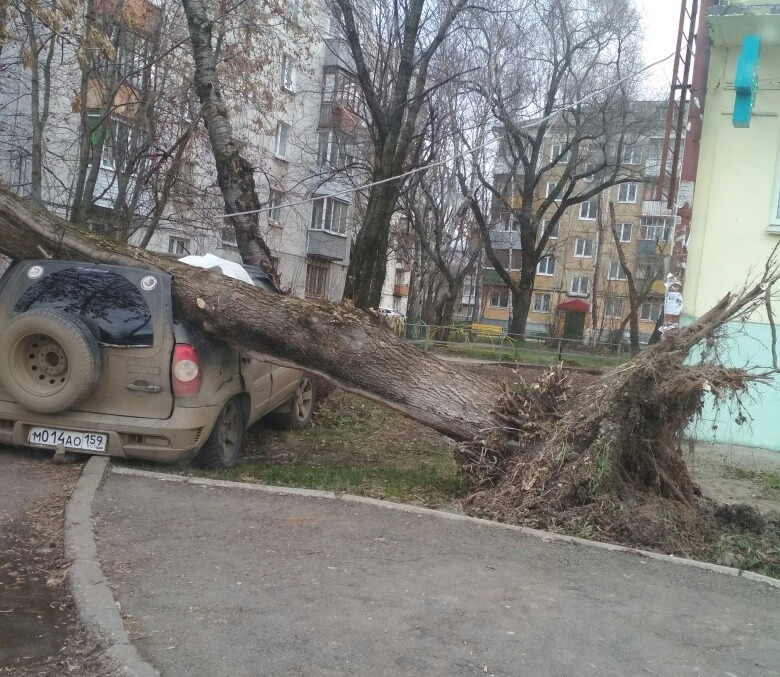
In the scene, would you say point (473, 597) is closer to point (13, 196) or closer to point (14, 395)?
point (14, 395)

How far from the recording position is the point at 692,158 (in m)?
11.6

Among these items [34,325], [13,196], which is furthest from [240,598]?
[13,196]

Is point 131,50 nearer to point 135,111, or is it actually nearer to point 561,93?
point 135,111

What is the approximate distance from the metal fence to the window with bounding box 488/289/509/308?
43.4 metres

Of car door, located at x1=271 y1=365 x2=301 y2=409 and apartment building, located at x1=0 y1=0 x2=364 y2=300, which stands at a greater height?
apartment building, located at x1=0 y1=0 x2=364 y2=300

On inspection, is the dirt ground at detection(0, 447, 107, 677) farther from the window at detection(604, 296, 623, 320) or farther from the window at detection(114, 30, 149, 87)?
the window at detection(604, 296, 623, 320)

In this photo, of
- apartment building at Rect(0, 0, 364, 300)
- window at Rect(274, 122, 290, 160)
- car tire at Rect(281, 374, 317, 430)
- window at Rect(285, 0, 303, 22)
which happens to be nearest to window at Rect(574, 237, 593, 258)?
window at Rect(274, 122, 290, 160)

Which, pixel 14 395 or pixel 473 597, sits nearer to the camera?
pixel 473 597

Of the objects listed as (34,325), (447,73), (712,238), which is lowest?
(34,325)

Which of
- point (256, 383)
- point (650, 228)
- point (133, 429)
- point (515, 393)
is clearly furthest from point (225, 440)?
point (650, 228)

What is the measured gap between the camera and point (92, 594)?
12.6ft

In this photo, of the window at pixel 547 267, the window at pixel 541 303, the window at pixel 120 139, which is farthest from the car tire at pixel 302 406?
the window at pixel 541 303

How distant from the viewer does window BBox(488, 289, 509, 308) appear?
2661 inches

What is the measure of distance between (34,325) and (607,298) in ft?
179
